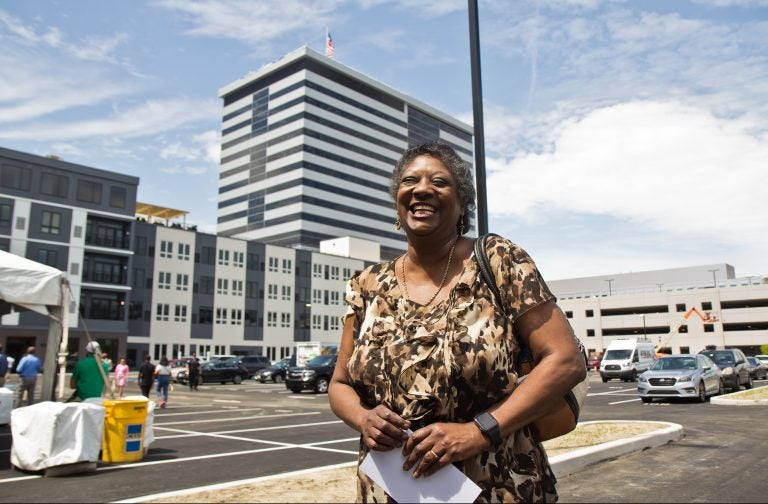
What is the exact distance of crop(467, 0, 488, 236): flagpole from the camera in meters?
4.93

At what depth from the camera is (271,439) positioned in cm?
1094

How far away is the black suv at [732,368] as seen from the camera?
21031 millimetres

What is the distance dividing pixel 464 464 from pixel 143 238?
213 ft

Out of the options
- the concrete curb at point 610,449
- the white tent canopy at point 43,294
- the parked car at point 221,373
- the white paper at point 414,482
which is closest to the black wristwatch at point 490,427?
the white paper at point 414,482

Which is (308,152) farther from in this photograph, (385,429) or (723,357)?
(385,429)

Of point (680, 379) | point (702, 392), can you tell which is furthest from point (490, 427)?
point (702, 392)

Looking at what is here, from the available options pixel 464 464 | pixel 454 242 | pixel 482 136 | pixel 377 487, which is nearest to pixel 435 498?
pixel 464 464

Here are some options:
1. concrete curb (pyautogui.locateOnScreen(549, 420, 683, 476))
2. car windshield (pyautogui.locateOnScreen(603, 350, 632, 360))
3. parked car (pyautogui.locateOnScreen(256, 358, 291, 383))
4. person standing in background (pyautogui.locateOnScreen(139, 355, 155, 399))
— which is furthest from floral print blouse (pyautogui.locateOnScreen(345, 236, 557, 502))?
parked car (pyautogui.locateOnScreen(256, 358, 291, 383))

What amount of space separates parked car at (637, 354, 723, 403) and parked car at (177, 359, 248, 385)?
85.6ft

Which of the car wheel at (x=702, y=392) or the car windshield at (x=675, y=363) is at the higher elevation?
the car windshield at (x=675, y=363)

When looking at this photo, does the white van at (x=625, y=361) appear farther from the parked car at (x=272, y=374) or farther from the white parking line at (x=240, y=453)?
the white parking line at (x=240, y=453)

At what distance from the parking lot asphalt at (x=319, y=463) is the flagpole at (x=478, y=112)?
3.33 m

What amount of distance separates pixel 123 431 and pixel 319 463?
2.99 metres

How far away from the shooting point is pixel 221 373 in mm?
36781
